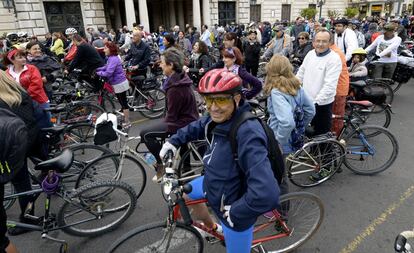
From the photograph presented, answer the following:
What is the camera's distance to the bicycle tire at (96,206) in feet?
9.37

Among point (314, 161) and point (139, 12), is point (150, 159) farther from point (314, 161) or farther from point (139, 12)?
point (139, 12)

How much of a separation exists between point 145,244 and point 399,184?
3.61 meters

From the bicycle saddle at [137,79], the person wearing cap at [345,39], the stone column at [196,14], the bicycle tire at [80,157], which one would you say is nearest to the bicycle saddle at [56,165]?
the bicycle tire at [80,157]

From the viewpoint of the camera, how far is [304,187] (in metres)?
3.91

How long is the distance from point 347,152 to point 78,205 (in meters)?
3.52

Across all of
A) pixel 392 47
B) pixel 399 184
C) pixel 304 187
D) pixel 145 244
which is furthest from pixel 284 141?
pixel 392 47

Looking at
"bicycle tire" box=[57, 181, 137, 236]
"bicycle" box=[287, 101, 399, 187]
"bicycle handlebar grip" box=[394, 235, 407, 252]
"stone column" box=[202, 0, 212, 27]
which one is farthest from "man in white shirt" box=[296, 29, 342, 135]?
"stone column" box=[202, 0, 212, 27]

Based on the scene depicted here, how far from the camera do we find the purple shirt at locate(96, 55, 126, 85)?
567cm

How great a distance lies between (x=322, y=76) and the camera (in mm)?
3713

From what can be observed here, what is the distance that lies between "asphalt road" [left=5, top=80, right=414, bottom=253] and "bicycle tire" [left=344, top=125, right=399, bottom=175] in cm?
13

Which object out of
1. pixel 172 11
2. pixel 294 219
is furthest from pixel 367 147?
pixel 172 11

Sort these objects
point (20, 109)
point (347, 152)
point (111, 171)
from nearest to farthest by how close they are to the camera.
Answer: point (20, 109) < point (111, 171) < point (347, 152)

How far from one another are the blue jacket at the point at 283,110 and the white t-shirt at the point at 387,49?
493 cm

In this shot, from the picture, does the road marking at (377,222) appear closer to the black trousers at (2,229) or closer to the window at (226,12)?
the black trousers at (2,229)
